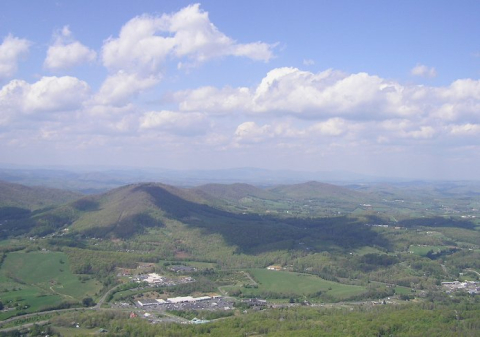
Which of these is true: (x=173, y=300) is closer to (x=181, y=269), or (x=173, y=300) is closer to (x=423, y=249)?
(x=181, y=269)

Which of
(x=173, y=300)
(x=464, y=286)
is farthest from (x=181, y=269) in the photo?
(x=464, y=286)

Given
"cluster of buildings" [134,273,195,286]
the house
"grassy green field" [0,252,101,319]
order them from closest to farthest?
"grassy green field" [0,252,101,319] → "cluster of buildings" [134,273,195,286] → the house

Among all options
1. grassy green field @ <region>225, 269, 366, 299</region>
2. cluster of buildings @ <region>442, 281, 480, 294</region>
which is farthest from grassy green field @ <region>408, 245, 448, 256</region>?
grassy green field @ <region>225, 269, 366, 299</region>

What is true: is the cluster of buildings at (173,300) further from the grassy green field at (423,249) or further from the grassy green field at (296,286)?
the grassy green field at (423,249)

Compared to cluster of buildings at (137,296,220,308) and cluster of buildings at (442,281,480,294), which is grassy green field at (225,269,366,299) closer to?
cluster of buildings at (137,296,220,308)

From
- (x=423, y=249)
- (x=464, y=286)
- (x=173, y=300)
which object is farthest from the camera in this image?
(x=423, y=249)

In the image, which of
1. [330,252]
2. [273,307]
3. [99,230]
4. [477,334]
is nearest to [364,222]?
[330,252]
